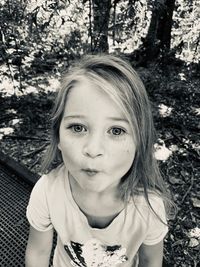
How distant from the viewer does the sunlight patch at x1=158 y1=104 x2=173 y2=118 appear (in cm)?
432

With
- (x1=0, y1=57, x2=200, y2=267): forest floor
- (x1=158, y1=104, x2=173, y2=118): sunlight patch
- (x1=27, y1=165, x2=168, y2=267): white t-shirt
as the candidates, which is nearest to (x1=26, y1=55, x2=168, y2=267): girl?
(x1=27, y1=165, x2=168, y2=267): white t-shirt

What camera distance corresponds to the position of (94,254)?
1.53 metres

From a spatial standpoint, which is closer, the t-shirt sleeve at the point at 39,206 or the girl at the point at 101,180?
the girl at the point at 101,180

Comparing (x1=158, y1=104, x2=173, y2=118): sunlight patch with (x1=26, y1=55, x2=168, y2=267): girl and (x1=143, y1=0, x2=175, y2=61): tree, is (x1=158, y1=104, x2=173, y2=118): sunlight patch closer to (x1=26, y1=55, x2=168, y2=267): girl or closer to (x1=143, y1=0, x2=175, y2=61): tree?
(x1=143, y1=0, x2=175, y2=61): tree

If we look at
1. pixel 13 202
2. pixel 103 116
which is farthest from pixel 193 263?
pixel 103 116

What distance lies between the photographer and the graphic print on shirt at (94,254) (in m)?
1.50

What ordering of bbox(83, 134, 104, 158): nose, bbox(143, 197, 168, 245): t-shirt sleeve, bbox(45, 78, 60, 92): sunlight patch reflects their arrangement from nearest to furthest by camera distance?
bbox(83, 134, 104, 158): nose, bbox(143, 197, 168, 245): t-shirt sleeve, bbox(45, 78, 60, 92): sunlight patch

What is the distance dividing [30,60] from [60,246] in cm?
468

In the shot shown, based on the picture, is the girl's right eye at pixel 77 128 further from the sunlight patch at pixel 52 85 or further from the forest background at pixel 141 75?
the sunlight patch at pixel 52 85

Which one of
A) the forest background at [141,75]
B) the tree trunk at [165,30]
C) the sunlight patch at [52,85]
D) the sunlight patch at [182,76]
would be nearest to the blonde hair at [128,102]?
the forest background at [141,75]

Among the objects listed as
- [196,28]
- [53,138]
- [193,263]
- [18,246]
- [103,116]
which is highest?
[103,116]

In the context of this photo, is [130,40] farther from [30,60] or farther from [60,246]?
[60,246]

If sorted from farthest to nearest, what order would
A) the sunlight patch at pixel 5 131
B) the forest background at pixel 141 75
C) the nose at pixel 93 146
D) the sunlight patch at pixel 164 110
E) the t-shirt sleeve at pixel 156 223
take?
the sunlight patch at pixel 164 110 → the sunlight patch at pixel 5 131 → the forest background at pixel 141 75 → the t-shirt sleeve at pixel 156 223 → the nose at pixel 93 146

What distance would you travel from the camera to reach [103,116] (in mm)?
1204
